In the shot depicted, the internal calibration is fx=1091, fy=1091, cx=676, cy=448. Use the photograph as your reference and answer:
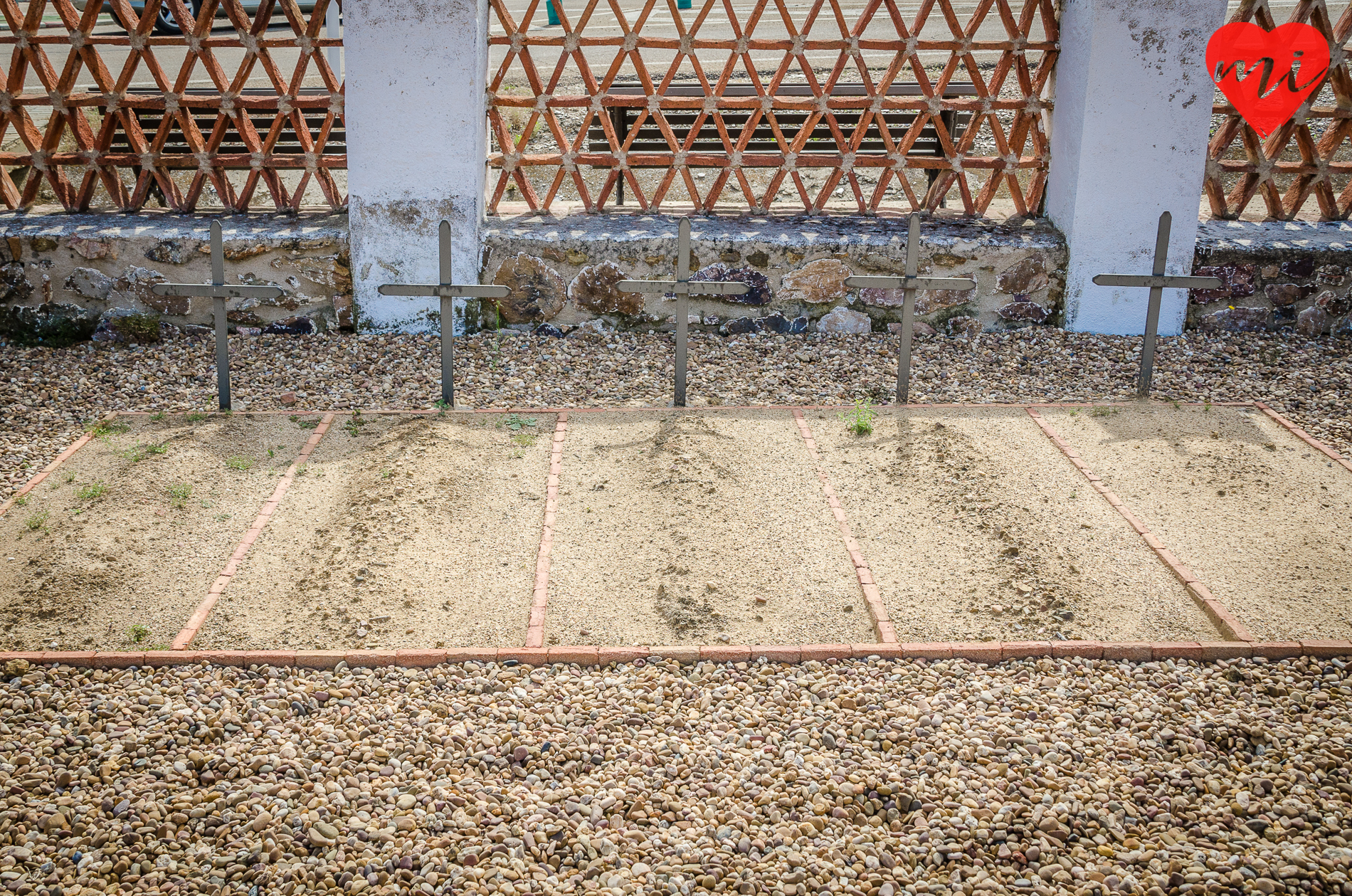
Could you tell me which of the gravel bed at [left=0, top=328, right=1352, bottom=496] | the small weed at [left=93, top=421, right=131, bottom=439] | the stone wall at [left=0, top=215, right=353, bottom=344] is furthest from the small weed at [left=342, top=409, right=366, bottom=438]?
the stone wall at [left=0, top=215, right=353, bottom=344]

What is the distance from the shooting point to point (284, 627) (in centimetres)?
420

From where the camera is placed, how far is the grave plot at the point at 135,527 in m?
4.21

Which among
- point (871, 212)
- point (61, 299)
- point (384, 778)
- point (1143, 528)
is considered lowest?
point (384, 778)

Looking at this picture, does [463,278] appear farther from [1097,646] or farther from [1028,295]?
[1097,646]

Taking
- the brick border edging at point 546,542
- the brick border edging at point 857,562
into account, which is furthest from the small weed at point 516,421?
the brick border edging at point 857,562

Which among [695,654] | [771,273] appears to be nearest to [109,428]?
[695,654]

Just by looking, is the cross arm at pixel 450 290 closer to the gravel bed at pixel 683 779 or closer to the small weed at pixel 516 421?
the small weed at pixel 516 421

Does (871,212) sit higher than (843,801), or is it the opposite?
(871,212)

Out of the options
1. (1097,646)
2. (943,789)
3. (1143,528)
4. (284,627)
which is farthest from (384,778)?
(1143,528)

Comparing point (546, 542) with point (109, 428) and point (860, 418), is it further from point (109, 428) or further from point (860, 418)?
point (109, 428)

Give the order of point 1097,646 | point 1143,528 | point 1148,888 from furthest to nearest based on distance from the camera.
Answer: point 1143,528, point 1097,646, point 1148,888

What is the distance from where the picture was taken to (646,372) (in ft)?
22.2

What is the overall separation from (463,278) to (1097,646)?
466 centimetres

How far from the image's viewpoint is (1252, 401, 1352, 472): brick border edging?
5.54m
